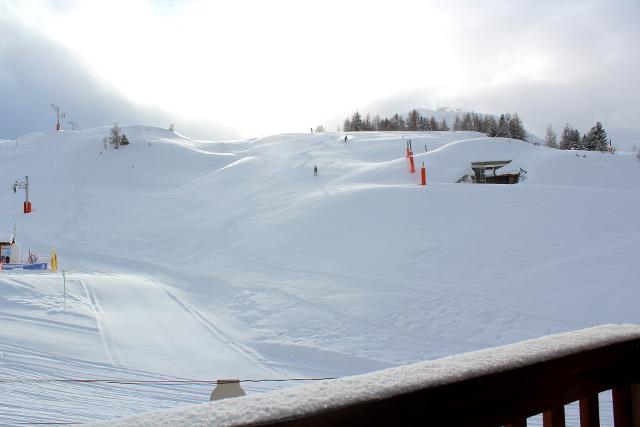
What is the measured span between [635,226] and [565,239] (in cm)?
287

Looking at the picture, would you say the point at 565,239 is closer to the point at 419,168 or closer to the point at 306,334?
A: the point at 306,334

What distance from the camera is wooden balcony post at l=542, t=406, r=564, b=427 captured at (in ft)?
5.44

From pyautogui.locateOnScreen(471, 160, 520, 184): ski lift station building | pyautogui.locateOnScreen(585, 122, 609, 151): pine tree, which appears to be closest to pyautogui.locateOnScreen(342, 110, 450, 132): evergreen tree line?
pyautogui.locateOnScreen(585, 122, 609, 151): pine tree

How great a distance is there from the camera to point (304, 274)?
17.8 m

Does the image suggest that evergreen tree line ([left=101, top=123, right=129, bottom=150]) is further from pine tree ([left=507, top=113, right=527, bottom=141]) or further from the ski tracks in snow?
pine tree ([left=507, top=113, right=527, bottom=141])

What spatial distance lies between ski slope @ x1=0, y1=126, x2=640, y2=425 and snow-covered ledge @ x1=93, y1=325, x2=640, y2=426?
22.3 ft

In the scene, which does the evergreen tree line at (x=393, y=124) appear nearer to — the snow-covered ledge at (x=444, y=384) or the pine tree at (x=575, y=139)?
the pine tree at (x=575, y=139)

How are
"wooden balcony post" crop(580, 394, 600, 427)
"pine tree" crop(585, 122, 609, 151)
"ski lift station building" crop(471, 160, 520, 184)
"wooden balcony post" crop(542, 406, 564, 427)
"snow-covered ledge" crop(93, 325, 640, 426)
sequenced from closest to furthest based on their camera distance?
1. "snow-covered ledge" crop(93, 325, 640, 426)
2. "wooden balcony post" crop(542, 406, 564, 427)
3. "wooden balcony post" crop(580, 394, 600, 427)
4. "ski lift station building" crop(471, 160, 520, 184)
5. "pine tree" crop(585, 122, 609, 151)

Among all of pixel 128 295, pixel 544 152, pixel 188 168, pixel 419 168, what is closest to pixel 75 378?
pixel 128 295

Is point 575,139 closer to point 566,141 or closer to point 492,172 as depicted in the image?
point 566,141

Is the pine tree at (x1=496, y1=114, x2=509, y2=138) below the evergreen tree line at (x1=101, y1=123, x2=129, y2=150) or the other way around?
the other way around

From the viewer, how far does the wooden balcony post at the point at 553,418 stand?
166cm

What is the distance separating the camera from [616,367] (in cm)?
187

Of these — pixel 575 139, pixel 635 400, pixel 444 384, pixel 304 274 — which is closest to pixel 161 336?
pixel 304 274
